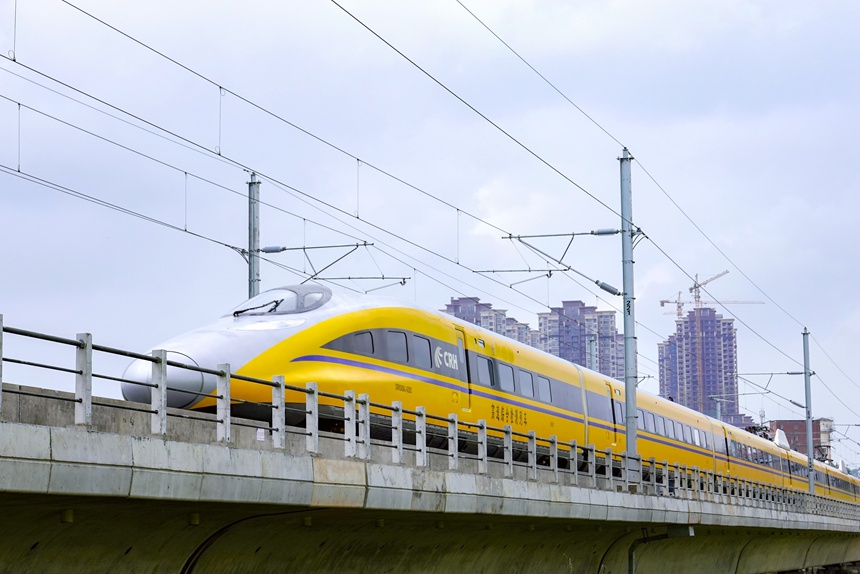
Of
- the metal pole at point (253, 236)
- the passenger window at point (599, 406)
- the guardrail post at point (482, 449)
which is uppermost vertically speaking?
the metal pole at point (253, 236)

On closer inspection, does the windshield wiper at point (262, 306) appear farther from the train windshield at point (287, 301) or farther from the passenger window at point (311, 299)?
the passenger window at point (311, 299)

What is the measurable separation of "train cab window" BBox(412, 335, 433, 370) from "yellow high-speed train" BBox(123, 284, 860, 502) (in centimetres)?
3

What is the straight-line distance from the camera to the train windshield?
19.2m

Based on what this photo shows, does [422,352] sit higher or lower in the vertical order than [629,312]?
lower

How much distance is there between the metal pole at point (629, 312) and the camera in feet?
83.3

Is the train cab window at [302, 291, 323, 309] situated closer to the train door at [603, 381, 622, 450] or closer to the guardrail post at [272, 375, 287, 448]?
the guardrail post at [272, 375, 287, 448]

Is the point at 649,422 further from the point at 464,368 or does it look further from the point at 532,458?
the point at 532,458

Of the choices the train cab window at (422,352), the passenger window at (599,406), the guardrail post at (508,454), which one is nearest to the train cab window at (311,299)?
the train cab window at (422,352)

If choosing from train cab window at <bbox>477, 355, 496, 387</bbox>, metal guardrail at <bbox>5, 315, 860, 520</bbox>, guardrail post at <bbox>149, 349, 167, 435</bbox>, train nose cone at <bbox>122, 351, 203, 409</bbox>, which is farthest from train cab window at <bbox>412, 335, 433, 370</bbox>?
guardrail post at <bbox>149, 349, 167, 435</bbox>

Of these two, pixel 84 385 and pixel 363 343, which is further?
pixel 363 343

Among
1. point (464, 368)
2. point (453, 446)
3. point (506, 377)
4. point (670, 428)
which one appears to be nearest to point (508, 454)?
point (453, 446)

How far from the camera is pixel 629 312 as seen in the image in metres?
26.1

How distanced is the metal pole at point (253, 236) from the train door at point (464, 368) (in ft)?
16.1

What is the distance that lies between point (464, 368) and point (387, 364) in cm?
349
